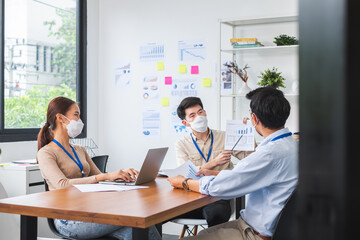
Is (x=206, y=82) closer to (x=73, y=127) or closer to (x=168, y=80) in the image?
(x=168, y=80)

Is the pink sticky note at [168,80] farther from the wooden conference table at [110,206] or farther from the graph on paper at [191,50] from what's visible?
the wooden conference table at [110,206]

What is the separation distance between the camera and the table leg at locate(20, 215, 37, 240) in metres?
2.09

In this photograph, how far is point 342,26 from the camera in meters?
0.14

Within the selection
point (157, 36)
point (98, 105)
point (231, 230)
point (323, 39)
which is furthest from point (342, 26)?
point (98, 105)

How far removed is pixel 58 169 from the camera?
255cm

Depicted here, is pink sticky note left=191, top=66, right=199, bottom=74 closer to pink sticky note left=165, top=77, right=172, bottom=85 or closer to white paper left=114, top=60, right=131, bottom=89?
pink sticky note left=165, top=77, right=172, bottom=85

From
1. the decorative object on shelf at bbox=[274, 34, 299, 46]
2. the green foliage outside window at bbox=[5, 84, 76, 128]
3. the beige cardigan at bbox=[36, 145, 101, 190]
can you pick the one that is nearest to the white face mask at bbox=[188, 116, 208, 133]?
the beige cardigan at bbox=[36, 145, 101, 190]

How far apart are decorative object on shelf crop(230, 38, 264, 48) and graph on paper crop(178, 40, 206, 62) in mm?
517

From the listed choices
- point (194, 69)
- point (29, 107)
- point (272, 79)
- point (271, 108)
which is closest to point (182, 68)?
point (194, 69)

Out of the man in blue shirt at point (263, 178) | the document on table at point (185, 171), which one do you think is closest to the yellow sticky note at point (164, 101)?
the document on table at point (185, 171)

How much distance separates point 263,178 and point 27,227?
1.07 m

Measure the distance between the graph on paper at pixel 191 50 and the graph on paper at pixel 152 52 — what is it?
0.69 feet

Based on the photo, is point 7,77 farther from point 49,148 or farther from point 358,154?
point 358,154

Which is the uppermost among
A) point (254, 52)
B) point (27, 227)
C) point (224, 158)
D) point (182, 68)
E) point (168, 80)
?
point (254, 52)
